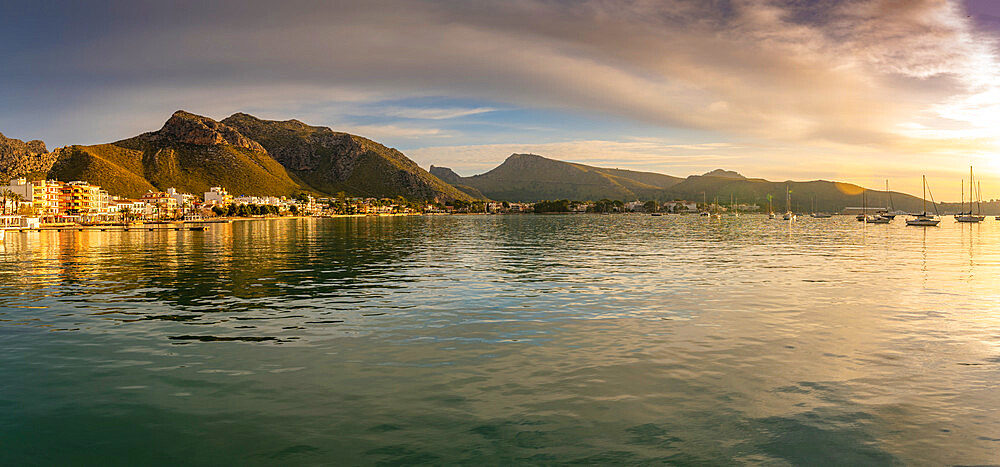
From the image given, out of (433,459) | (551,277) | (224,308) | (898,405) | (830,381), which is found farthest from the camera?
(551,277)

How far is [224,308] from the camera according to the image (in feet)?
105

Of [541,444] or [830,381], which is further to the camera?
[830,381]

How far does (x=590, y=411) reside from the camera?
575 inches

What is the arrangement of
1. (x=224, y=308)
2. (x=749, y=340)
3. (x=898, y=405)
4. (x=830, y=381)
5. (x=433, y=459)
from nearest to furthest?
(x=433, y=459) < (x=898, y=405) < (x=830, y=381) < (x=749, y=340) < (x=224, y=308)

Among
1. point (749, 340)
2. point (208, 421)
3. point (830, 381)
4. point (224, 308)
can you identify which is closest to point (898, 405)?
point (830, 381)

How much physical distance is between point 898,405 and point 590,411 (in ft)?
26.6

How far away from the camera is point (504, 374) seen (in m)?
18.1

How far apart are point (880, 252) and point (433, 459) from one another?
77.9 m

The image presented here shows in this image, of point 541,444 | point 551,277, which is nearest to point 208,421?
point 541,444

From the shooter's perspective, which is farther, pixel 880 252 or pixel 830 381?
pixel 880 252

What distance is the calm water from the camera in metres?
12.6

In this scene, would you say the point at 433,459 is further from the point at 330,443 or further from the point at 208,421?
the point at 208,421

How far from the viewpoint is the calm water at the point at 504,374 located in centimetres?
1261

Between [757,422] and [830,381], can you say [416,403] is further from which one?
[830,381]
